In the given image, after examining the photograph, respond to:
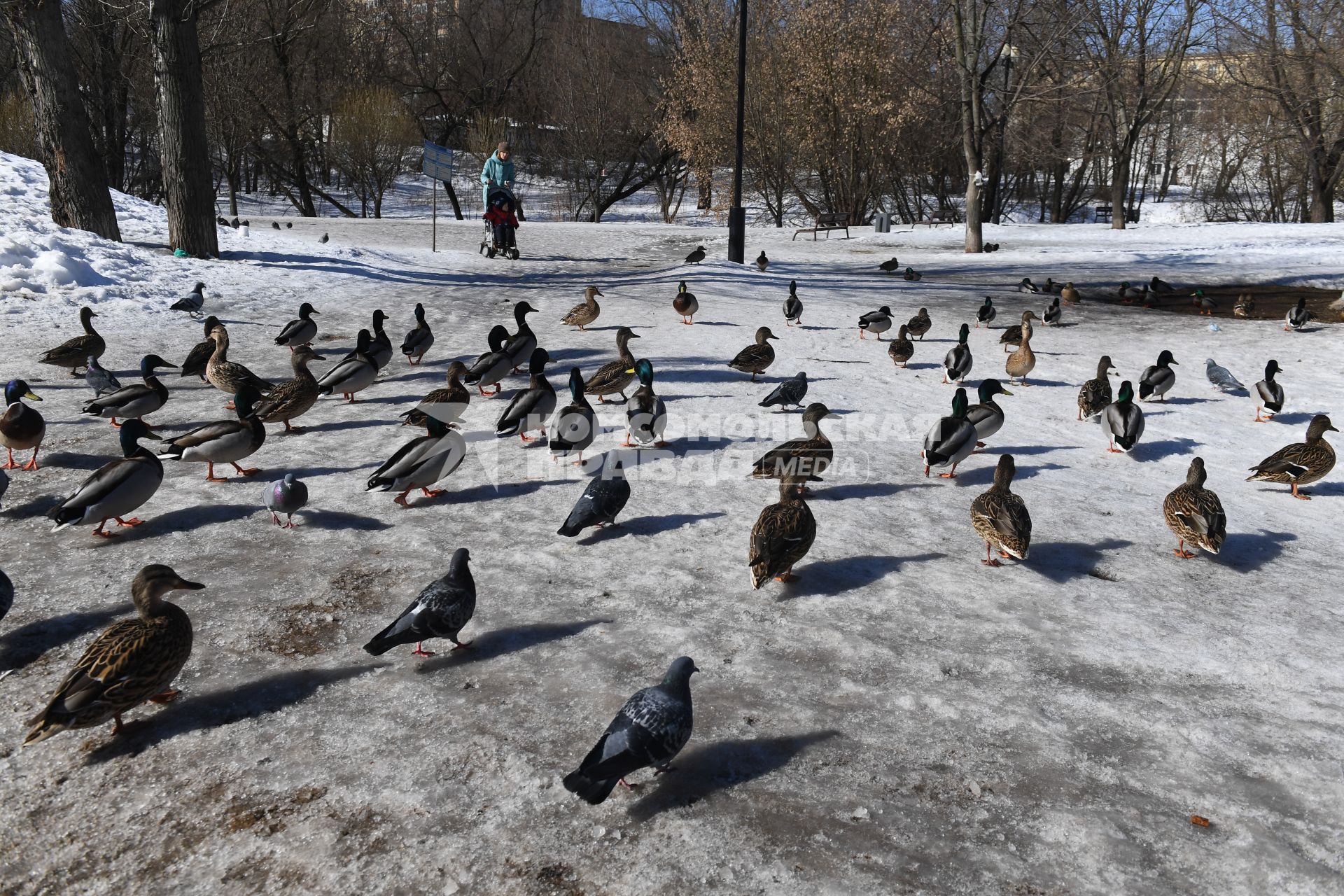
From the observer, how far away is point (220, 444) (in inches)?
300

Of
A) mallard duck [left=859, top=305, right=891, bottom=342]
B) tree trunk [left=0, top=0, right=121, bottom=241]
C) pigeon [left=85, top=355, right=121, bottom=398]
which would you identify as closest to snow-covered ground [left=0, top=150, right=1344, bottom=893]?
pigeon [left=85, top=355, right=121, bottom=398]

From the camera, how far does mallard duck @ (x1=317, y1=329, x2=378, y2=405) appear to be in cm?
999

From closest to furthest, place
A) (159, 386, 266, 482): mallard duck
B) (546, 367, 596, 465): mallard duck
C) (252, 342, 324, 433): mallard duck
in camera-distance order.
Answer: (159, 386, 266, 482): mallard duck, (546, 367, 596, 465): mallard duck, (252, 342, 324, 433): mallard duck

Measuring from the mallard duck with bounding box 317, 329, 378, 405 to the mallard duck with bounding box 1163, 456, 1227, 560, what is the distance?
8325mm

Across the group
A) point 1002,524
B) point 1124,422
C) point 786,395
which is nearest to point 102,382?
point 786,395

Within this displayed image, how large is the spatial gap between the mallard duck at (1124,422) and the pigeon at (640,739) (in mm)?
7250

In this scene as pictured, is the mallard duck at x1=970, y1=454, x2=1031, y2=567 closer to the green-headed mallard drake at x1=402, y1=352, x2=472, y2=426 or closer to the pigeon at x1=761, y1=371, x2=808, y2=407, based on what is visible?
the pigeon at x1=761, y1=371, x2=808, y2=407

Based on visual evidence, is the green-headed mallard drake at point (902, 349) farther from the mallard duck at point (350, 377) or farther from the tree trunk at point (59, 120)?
the tree trunk at point (59, 120)

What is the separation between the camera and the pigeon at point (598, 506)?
22.8 feet

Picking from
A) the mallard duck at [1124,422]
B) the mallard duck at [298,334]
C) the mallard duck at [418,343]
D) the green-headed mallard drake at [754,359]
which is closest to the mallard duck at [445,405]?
the mallard duck at [418,343]

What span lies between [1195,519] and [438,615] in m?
5.86

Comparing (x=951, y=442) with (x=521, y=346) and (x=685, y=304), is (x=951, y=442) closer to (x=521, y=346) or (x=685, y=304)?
(x=521, y=346)

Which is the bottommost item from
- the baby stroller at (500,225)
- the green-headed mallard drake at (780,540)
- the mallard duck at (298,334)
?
the green-headed mallard drake at (780,540)

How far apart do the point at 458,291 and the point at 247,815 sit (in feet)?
49.5
